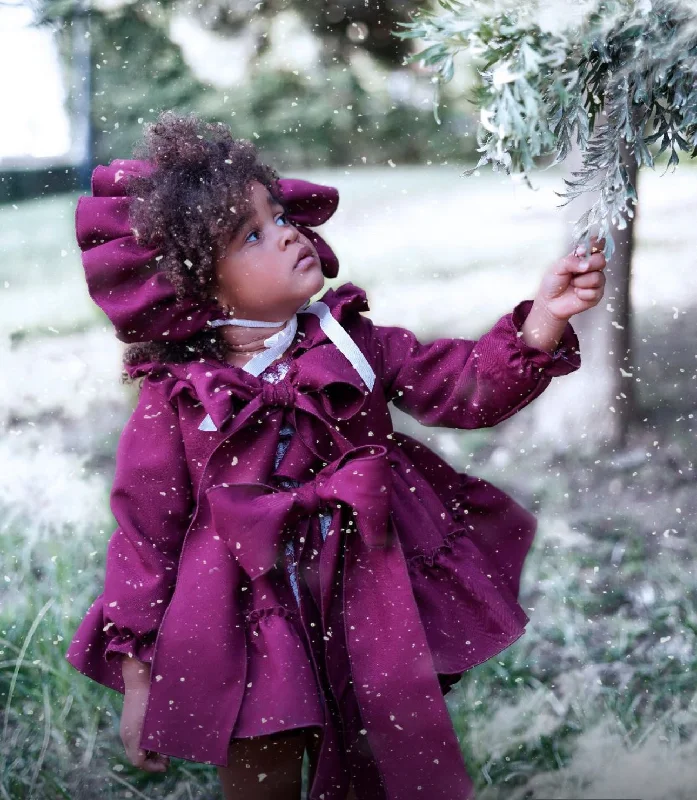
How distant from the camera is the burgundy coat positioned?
123cm

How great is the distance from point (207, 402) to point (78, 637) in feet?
1.27

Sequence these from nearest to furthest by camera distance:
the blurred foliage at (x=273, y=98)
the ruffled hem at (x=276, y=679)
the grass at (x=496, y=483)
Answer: the ruffled hem at (x=276, y=679)
the grass at (x=496, y=483)
the blurred foliage at (x=273, y=98)

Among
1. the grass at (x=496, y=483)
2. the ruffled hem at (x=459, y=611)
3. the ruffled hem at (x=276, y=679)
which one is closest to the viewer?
the ruffled hem at (x=276, y=679)

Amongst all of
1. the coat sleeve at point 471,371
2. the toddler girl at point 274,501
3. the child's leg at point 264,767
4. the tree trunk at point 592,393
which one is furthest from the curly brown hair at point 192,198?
the tree trunk at point 592,393

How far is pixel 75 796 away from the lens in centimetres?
184

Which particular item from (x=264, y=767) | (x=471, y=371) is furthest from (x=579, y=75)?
(x=264, y=767)

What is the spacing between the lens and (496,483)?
241 cm

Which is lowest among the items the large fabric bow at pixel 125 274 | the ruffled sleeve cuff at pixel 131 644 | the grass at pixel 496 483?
the grass at pixel 496 483

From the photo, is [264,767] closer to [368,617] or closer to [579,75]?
[368,617]

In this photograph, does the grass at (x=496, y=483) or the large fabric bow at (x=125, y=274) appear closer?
the large fabric bow at (x=125, y=274)

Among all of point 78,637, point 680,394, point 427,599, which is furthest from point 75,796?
point 680,394

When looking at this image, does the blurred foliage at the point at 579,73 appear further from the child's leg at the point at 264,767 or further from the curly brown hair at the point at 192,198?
the child's leg at the point at 264,767

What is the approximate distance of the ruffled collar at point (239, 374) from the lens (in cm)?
129

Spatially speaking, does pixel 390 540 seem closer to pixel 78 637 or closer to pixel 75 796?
pixel 78 637
